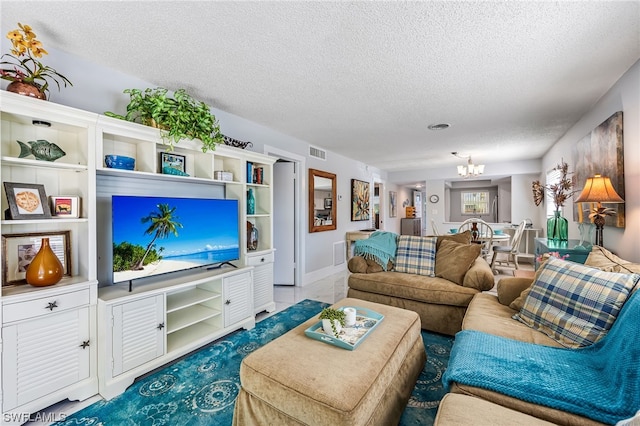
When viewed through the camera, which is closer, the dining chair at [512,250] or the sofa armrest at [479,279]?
the sofa armrest at [479,279]

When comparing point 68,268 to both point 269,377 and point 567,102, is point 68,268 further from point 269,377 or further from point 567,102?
point 567,102

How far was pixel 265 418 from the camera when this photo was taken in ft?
4.39

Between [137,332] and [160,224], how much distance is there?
0.81 m

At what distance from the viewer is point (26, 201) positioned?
65.9 inches

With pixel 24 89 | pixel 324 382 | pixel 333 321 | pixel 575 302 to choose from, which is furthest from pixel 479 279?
pixel 24 89

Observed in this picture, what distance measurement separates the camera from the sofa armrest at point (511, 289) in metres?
2.13

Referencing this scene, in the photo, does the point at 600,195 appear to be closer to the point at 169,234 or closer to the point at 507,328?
the point at 507,328

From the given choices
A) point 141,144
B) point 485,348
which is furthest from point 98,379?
point 485,348

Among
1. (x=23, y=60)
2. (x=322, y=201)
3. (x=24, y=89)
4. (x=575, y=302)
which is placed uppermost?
(x=23, y=60)

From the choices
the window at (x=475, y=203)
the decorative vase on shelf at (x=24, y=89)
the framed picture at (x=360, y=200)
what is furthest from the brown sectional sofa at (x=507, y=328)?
the window at (x=475, y=203)

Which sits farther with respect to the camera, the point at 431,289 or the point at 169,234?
the point at 431,289

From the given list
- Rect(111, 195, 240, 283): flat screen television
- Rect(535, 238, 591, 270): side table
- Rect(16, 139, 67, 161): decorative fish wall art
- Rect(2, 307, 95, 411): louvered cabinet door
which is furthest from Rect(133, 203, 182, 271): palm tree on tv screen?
Rect(535, 238, 591, 270): side table

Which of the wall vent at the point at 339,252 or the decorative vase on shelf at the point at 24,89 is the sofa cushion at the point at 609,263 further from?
the wall vent at the point at 339,252

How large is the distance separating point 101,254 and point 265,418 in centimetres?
182
